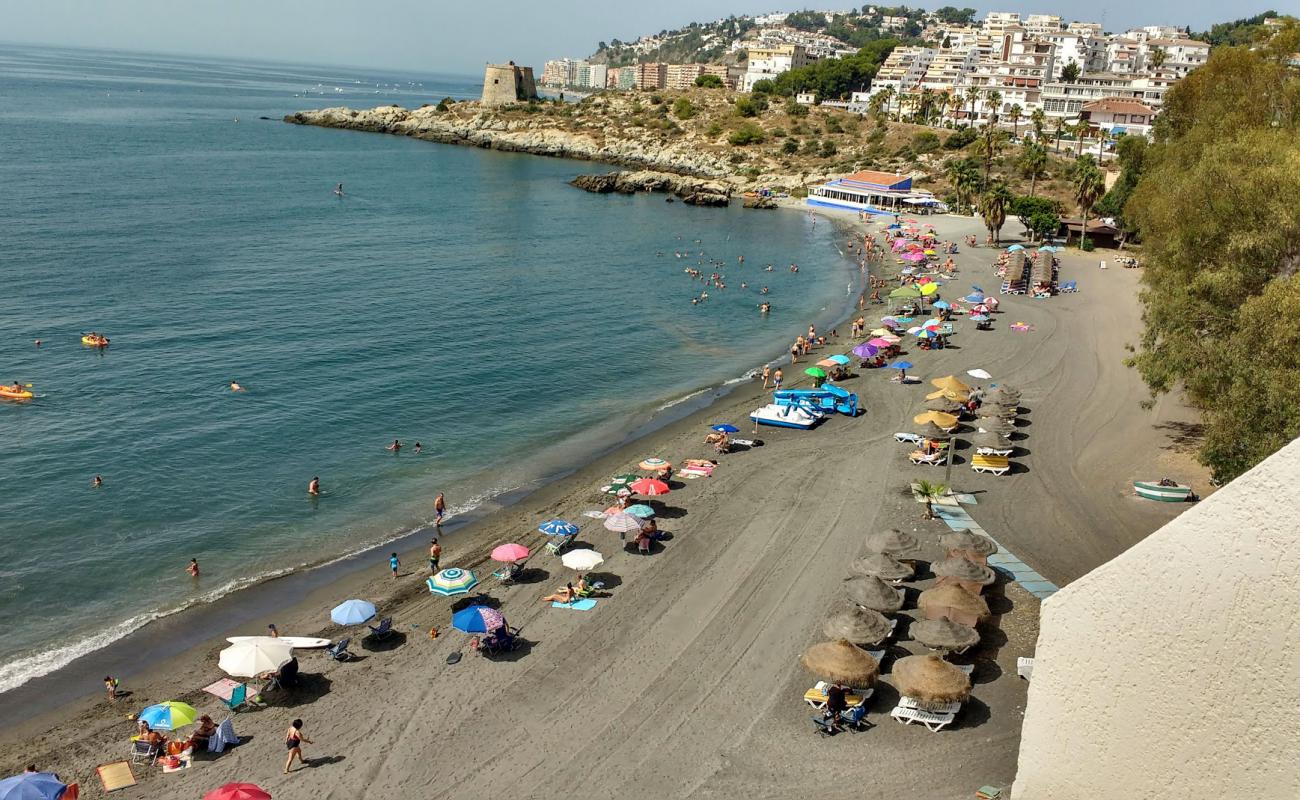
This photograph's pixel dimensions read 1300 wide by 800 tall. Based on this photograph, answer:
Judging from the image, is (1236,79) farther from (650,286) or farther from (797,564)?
(650,286)

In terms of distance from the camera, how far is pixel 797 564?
24.6 meters

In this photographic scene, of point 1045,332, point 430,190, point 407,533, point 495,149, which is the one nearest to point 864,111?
→ point 495,149

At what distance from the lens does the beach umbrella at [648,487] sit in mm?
28438

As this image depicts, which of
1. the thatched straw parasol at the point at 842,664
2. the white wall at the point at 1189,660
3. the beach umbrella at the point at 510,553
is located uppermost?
the white wall at the point at 1189,660

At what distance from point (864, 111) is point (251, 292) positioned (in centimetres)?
12565

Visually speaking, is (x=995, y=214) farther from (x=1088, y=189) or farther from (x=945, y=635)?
(x=945, y=635)

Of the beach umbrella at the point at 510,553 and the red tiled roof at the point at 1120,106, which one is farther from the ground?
the red tiled roof at the point at 1120,106

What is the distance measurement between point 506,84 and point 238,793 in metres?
175

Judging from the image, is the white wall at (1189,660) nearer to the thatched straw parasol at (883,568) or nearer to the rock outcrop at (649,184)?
the thatched straw parasol at (883,568)

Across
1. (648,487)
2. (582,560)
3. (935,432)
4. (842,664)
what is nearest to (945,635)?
(842,664)

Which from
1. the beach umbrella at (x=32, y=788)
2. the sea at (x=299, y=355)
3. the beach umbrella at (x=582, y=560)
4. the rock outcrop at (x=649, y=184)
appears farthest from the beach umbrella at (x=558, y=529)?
the rock outcrop at (x=649, y=184)

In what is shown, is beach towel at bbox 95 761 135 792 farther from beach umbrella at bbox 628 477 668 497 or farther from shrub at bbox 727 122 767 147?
shrub at bbox 727 122 767 147

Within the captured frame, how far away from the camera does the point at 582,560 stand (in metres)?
24.2

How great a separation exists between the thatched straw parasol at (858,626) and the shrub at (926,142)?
106876 millimetres
